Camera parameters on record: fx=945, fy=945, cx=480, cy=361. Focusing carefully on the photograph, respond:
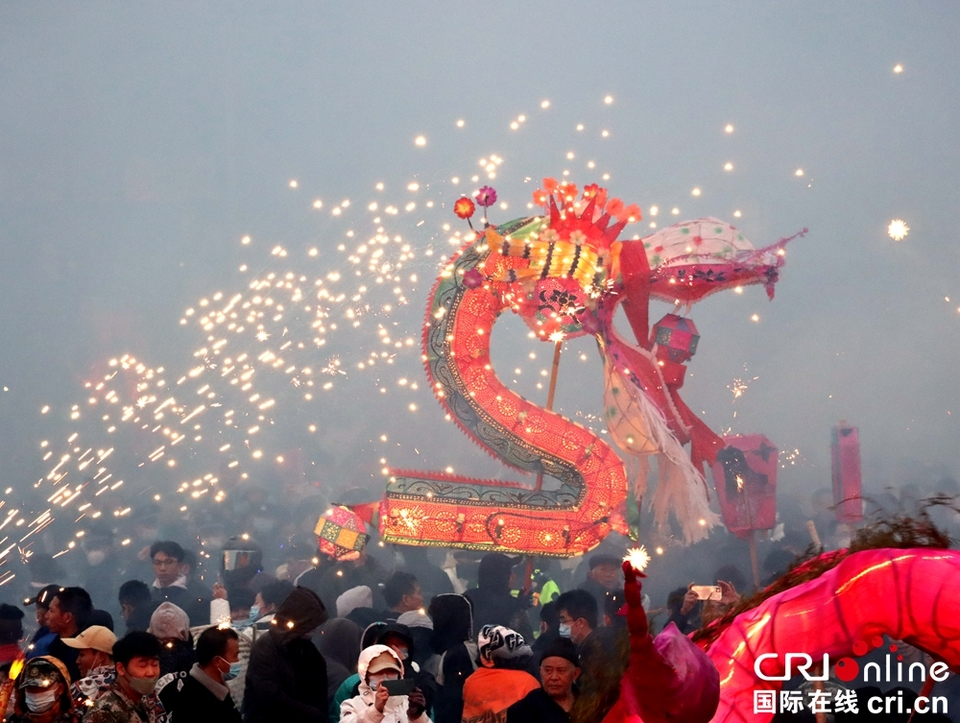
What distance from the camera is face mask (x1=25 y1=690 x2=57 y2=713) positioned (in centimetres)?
326

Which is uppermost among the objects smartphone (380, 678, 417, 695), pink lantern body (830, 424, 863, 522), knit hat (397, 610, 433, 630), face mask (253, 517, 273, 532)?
pink lantern body (830, 424, 863, 522)

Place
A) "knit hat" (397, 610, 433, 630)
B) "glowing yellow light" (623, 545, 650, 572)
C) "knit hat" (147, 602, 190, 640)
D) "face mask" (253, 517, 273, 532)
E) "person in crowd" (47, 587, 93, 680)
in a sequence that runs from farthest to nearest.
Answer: "face mask" (253, 517, 273, 532) < "knit hat" (397, 610, 433, 630) < "person in crowd" (47, 587, 93, 680) < "knit hat" (147, 602, 190, 640) < "glowing yellow light" (623, 545, 650, 572)

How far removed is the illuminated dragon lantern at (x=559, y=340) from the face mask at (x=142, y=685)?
3641 mm

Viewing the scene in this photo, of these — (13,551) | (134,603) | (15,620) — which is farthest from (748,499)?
(13,551)

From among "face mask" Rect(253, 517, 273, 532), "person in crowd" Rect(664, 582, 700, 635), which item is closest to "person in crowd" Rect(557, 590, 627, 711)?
"person in crowd" Rect(664, 582, 700, 635)

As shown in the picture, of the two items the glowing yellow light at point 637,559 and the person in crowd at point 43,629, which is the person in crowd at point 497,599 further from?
the glowing yellow light at point 637,559

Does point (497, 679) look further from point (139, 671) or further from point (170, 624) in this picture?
point (170, 624)

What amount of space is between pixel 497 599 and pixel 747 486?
2.82 m

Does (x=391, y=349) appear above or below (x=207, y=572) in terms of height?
above

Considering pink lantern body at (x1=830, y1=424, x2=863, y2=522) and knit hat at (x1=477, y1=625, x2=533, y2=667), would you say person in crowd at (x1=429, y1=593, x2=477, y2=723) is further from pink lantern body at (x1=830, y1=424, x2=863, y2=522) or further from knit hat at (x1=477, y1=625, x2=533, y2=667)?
pink lantern body at (x1=830, y1=424, x2=863, y2=522)

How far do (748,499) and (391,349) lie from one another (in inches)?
567

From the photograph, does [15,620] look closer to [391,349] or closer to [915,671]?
[915,671]

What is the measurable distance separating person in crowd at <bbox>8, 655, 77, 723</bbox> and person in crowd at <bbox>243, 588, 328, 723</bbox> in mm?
674

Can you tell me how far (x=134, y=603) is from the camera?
5574 millimetres
